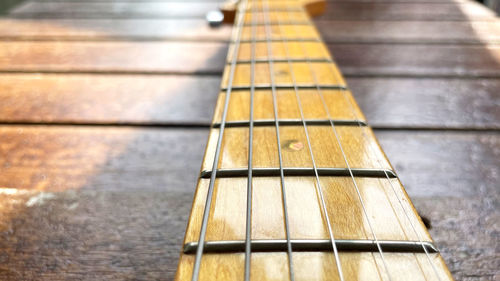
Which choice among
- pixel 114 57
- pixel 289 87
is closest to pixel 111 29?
pixel 114 57

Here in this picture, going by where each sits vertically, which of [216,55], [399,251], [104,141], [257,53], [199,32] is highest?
[199,32]

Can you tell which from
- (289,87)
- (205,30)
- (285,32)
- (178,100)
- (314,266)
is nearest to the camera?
(314,266)

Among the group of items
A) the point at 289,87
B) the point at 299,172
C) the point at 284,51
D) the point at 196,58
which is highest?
the point at 196,58

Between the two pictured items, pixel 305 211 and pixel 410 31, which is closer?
pixel 305 211

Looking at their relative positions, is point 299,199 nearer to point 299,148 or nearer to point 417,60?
point 299,148

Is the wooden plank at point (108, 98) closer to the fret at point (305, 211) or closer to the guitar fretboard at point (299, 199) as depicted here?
the guitar fretboard at point (299, 199)

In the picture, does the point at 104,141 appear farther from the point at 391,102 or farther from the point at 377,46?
the point at 377,46

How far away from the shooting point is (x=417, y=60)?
0.90 metres

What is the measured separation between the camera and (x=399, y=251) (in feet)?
1.05

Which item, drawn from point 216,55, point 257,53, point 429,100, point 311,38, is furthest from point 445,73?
point 216,55

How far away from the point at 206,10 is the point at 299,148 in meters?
0.98

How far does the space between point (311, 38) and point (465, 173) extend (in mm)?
431

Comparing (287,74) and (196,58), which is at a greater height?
(196,58)

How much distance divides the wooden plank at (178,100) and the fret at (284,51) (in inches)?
3.5
